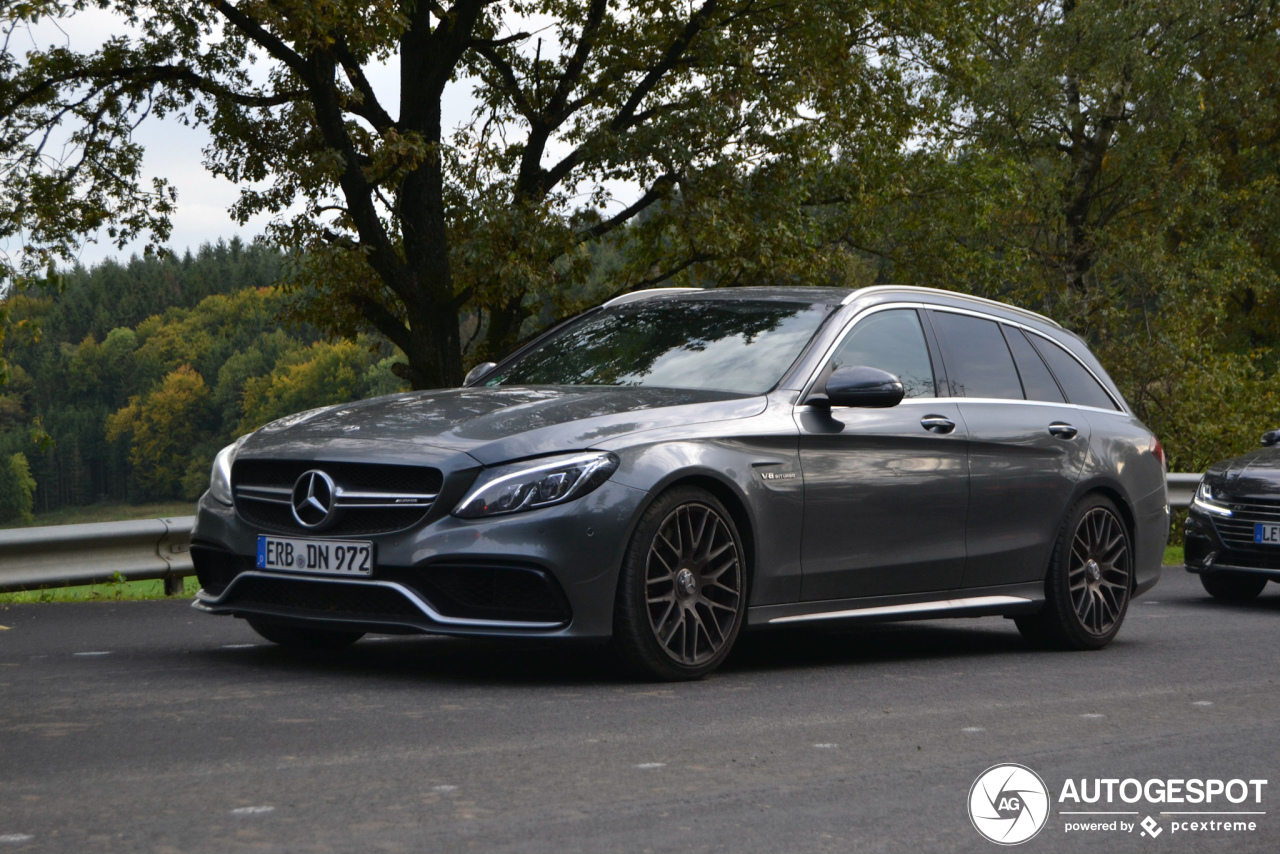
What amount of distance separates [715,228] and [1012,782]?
15.8m

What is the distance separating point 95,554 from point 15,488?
297ft

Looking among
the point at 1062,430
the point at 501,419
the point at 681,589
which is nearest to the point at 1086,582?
the point at 1062,430

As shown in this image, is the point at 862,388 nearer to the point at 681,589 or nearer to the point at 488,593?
the point at 681,589

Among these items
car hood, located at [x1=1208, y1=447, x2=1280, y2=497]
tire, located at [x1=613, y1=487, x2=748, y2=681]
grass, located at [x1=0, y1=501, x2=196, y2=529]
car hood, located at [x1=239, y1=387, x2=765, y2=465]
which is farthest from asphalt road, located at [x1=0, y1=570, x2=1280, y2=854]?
grass, located at [x1=0, y1=501, x2=196, y2=529]

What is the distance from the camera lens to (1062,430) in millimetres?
7770

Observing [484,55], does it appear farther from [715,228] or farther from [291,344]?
[291,344]

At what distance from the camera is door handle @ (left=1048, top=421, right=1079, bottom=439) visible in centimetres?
772

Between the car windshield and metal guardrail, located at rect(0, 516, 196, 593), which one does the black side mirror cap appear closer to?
the car windshield

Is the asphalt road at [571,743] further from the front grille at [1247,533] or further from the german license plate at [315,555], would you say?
the front grille at [1247,533]

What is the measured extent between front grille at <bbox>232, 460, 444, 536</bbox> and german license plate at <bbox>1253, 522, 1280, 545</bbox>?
7586 millimetres

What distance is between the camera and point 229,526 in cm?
595

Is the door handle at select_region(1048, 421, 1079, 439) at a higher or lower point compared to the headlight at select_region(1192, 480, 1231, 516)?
higher

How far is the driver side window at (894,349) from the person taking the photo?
6.88 metres

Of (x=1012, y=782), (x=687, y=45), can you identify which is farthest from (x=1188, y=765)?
(x=687, y=45)
